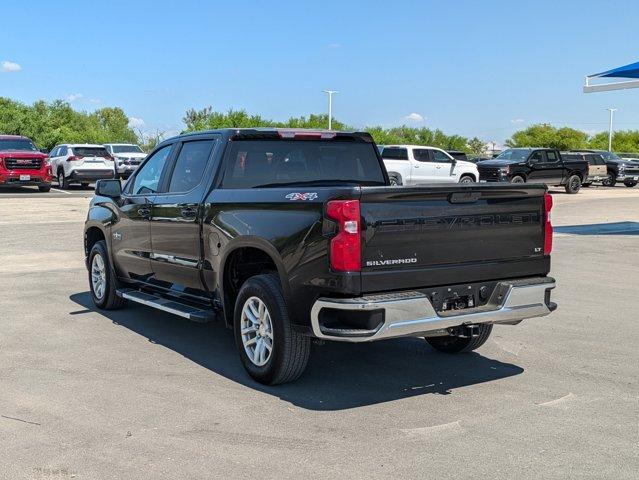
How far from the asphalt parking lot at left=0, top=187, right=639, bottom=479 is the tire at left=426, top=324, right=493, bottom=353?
14 centimetres

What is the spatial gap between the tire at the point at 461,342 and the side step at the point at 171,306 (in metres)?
1.99

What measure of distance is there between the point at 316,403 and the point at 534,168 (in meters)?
26.8

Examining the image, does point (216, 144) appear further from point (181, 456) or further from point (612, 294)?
point (612, 294)

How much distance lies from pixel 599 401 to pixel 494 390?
721 mm

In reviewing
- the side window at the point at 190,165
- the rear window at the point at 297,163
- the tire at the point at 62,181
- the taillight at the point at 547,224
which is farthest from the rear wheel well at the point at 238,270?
the tire at the point at 62,181

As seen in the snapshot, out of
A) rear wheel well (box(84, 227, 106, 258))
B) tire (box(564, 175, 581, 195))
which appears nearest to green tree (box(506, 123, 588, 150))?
tire (box(564, 175, 581, 195))

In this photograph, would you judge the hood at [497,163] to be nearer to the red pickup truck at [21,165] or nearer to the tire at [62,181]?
the tire at [62,181]

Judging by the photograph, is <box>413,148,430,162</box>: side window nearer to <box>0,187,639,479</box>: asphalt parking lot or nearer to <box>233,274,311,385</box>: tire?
<box>0,187,639,479</box>: asphalt parking lot

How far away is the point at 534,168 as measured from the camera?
30.2 meters

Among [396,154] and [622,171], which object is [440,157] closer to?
[396,154]

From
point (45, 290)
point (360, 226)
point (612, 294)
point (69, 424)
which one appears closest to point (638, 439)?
point (360, 226)

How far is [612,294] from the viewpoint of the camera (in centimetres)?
945

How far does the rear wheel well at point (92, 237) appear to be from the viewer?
866cm

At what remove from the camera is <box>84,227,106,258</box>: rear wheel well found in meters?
8.66
